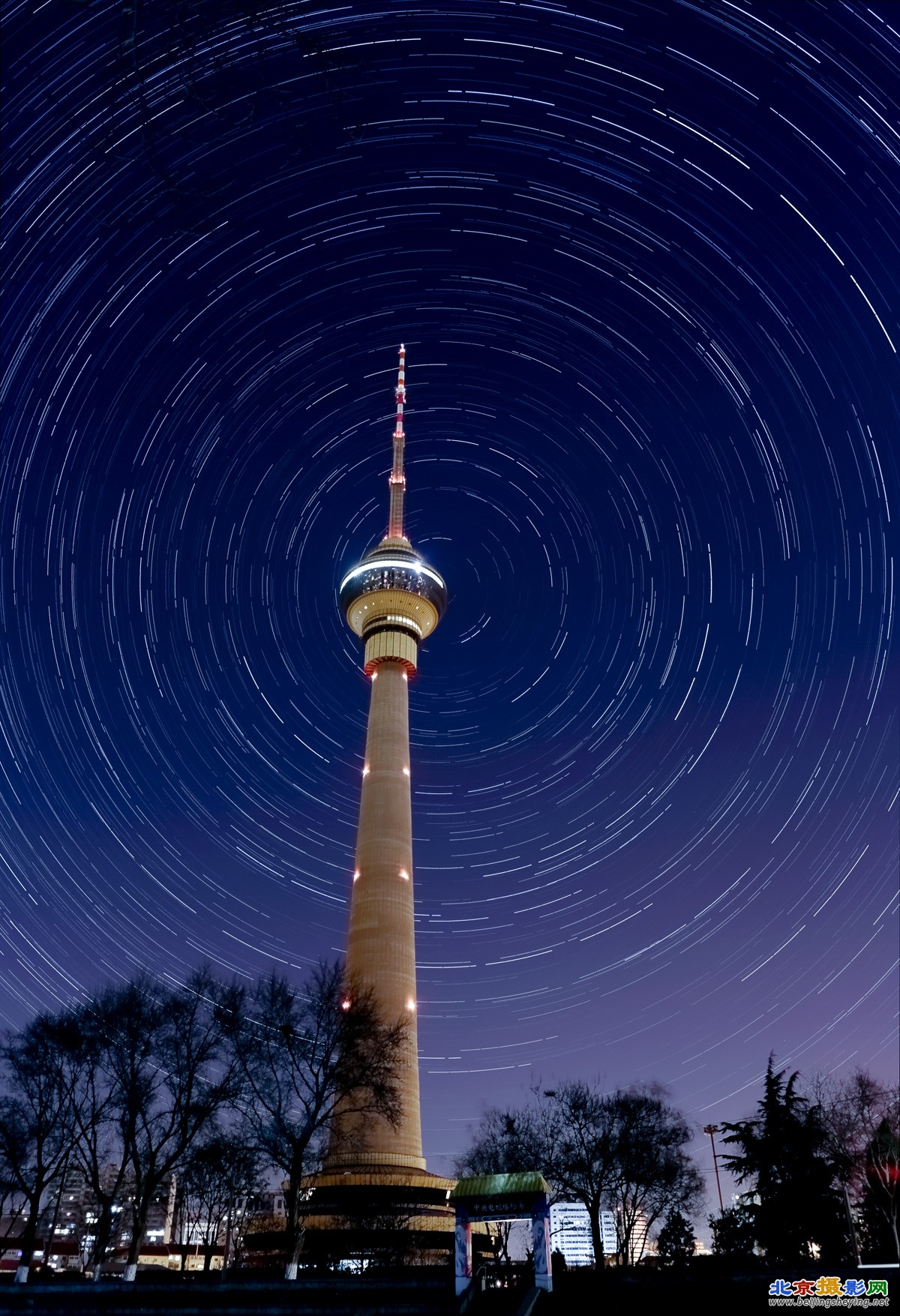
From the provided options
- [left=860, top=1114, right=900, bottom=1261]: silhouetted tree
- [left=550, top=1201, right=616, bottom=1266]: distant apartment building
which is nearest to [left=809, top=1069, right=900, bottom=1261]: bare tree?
[left=860, top=1114, right=900, bottom=1261]: silhouetted tree

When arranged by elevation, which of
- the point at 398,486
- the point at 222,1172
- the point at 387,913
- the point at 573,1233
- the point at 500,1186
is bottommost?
the point at 573,1233

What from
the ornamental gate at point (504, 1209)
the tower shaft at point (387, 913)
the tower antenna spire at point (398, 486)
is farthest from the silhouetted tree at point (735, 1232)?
the tower antenna spire at point (398, 486)

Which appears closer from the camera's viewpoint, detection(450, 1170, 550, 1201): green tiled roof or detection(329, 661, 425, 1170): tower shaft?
detection(450, 1170, 550, 1201): green tiled roof

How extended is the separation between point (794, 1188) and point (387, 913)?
30478 millimetres

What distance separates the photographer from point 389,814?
225ft

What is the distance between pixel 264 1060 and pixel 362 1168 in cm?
2116

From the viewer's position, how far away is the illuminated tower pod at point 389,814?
55.4 m

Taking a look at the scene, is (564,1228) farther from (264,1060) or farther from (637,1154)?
(264,1060)

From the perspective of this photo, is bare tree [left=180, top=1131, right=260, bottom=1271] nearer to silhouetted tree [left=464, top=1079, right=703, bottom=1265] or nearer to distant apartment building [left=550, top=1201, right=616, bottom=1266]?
silhouetted tree [left=464, top=1079, right=703, bottom=1265]

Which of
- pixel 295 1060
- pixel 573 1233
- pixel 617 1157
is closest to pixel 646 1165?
pixel 617 1157

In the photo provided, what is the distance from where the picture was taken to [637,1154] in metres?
46.2

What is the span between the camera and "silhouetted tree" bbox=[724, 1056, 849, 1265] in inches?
1597

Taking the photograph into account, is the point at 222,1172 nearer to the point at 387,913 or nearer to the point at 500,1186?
the point at 500,1186

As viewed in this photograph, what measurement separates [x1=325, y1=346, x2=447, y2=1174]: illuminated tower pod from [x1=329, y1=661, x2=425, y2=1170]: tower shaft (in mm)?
72
